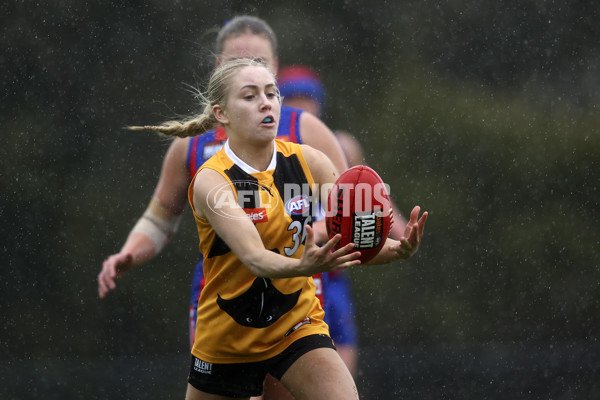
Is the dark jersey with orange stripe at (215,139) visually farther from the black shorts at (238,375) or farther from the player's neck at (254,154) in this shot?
the black shorts at (238,375)

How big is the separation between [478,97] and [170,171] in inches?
227

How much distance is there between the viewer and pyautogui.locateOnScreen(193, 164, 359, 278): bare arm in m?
2.37

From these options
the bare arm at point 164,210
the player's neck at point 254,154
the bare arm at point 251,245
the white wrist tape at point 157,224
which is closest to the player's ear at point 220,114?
the player's neck at point 254,154

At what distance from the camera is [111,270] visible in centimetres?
344

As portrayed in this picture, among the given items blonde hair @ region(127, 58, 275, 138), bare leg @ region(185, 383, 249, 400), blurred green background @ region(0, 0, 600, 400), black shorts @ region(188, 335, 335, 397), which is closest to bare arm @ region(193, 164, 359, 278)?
blonde hair @ region(127, 58, 275, 138)

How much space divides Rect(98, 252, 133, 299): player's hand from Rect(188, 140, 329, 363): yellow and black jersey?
64 cm

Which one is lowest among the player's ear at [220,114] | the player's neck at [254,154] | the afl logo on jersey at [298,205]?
the afl logo on jersey at [298,205]

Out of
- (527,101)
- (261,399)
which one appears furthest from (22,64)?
(261,399)

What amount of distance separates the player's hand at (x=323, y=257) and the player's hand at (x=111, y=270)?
121 centimetres

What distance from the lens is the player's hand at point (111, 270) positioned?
11.2 feet

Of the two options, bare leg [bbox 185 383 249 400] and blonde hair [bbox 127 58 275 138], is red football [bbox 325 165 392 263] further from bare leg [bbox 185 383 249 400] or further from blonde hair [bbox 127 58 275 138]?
bare leg [bbox 185 383 249 400]

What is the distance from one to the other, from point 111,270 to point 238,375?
2.62ft

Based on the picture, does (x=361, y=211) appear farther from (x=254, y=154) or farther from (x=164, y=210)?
(x=164, y=210)

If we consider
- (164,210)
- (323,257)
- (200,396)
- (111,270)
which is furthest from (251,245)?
(164,210)
